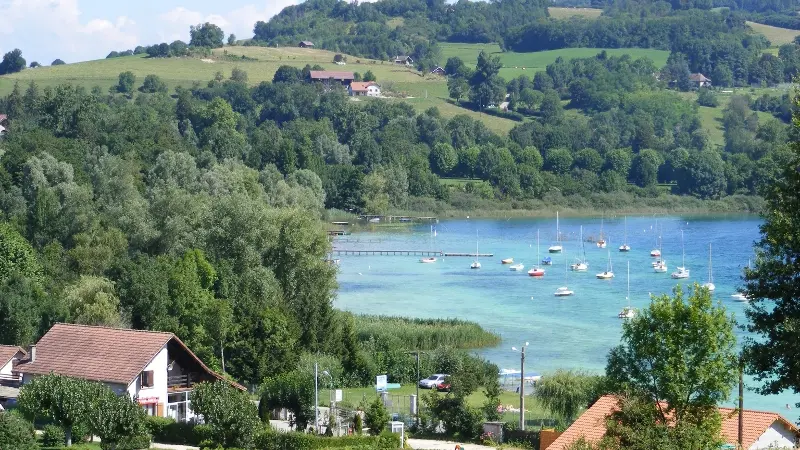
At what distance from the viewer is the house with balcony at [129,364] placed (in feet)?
105

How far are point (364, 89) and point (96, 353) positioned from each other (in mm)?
130746

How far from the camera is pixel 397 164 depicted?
119 m

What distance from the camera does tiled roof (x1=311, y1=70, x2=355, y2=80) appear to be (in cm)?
16335

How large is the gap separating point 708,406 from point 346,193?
84436 millimetres

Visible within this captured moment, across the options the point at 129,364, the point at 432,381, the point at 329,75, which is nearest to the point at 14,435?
the point at 129,364

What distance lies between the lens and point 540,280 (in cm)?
7919

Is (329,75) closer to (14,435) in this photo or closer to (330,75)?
(330,75)

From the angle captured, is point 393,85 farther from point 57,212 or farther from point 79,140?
point 57,212

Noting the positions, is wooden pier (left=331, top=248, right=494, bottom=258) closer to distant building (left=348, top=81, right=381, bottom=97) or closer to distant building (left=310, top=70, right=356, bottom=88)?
distant building (left=348, top=81, right=381, bottom=97)

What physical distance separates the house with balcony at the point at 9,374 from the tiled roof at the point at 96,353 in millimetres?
619

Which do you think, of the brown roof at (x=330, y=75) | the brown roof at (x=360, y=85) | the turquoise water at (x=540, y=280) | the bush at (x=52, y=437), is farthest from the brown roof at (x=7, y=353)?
the brown roof at (x=330, y=75)

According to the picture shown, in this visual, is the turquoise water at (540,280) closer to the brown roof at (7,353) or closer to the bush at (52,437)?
the brown roof at (7,353)

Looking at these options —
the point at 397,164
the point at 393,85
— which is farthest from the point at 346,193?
the point at 393,85

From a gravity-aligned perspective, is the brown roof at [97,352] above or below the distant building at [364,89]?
below
